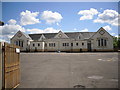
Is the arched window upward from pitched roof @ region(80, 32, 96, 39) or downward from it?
downward

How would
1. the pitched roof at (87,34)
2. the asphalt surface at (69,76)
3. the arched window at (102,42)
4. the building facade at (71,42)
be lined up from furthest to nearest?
the pitched roof at (87,34), the building facade at (71,42), the arched window at (102,42), the asphalt surface at (69,76)

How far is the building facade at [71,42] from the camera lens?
54.1 metres

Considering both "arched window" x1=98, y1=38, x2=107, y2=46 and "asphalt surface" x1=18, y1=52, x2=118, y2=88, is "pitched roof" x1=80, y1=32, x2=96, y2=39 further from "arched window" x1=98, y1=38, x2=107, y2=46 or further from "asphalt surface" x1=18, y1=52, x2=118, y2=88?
"asphalt surface" x1=18, y1=52, x2=118, y2=88

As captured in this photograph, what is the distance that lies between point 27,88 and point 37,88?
0.50 metres

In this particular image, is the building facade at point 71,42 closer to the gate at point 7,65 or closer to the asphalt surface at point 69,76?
→ the asphalt surface at point 69,76

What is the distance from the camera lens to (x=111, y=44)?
53406 millimetres

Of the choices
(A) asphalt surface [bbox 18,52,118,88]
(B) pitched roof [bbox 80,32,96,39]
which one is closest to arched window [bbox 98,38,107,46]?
(B) pitched roof [bbox 80,32,96,39]

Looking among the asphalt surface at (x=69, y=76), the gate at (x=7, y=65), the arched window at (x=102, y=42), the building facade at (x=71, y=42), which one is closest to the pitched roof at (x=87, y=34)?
the building facade at (x=71, y=42)

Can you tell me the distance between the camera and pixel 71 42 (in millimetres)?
57906

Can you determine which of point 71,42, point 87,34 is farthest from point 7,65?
point 87,34

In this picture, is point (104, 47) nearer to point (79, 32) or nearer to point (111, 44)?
point (111, 44)

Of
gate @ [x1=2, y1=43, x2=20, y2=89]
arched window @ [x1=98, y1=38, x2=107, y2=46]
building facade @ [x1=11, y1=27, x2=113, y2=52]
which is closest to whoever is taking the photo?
gate @ [x1=2, y1=43, x2=20, y2=89]

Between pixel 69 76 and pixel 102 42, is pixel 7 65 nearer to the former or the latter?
pixel 69 76

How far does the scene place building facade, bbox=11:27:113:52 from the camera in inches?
2130
